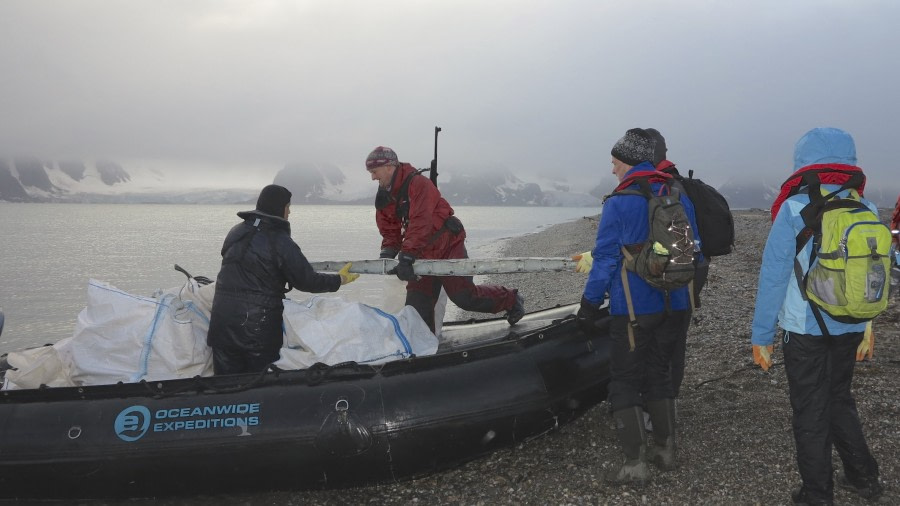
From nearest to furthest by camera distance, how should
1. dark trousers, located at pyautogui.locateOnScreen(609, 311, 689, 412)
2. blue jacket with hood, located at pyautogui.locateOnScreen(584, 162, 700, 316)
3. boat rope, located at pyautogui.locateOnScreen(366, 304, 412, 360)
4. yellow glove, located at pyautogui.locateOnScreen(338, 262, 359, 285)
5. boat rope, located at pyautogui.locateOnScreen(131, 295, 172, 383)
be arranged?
blue jacket with hood, located at pyautogui.locateOnScreen(584, 162, 700, 316), dark trousers, located at pyautogui.locateOnScreen(609, 311, 689, 412), boat rope, located at pyautogui.locateOnScreen(131, 295, 172, 383), boat rope, located at pyautogui.locateOnScreen(366, 304, 412, 360), yellow glove, located at pyautogui.locateOnScreen(338, 262, 359, 285)

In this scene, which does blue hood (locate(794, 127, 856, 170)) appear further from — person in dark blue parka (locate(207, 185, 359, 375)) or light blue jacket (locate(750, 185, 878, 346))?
person in dark blue parka (locate(207, 185, 359, 375))

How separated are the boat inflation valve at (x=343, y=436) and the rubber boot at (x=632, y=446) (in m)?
1.66

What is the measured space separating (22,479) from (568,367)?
382cm

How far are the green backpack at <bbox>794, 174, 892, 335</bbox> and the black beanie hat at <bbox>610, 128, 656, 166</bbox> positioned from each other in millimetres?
1015


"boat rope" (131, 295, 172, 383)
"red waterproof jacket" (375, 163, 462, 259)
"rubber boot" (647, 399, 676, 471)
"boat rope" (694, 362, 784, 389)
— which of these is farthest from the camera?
"boat rope" (694, 362, 784, 389)

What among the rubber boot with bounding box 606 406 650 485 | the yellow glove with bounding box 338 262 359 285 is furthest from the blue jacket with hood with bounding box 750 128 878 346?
the yellow glove with bounding box 338 262 359 285

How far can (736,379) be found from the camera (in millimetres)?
5633

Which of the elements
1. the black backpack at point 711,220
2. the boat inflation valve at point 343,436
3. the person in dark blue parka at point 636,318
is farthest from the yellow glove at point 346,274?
the black backpack at point 711,220

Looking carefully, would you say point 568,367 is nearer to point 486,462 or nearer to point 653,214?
point 486,462

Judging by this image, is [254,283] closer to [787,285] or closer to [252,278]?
[252,278]

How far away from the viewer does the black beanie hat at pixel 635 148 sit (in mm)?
3732

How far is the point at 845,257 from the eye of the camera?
2787 mm

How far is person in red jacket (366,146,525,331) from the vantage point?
18.0 feet

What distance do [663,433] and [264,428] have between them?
2.68 m
